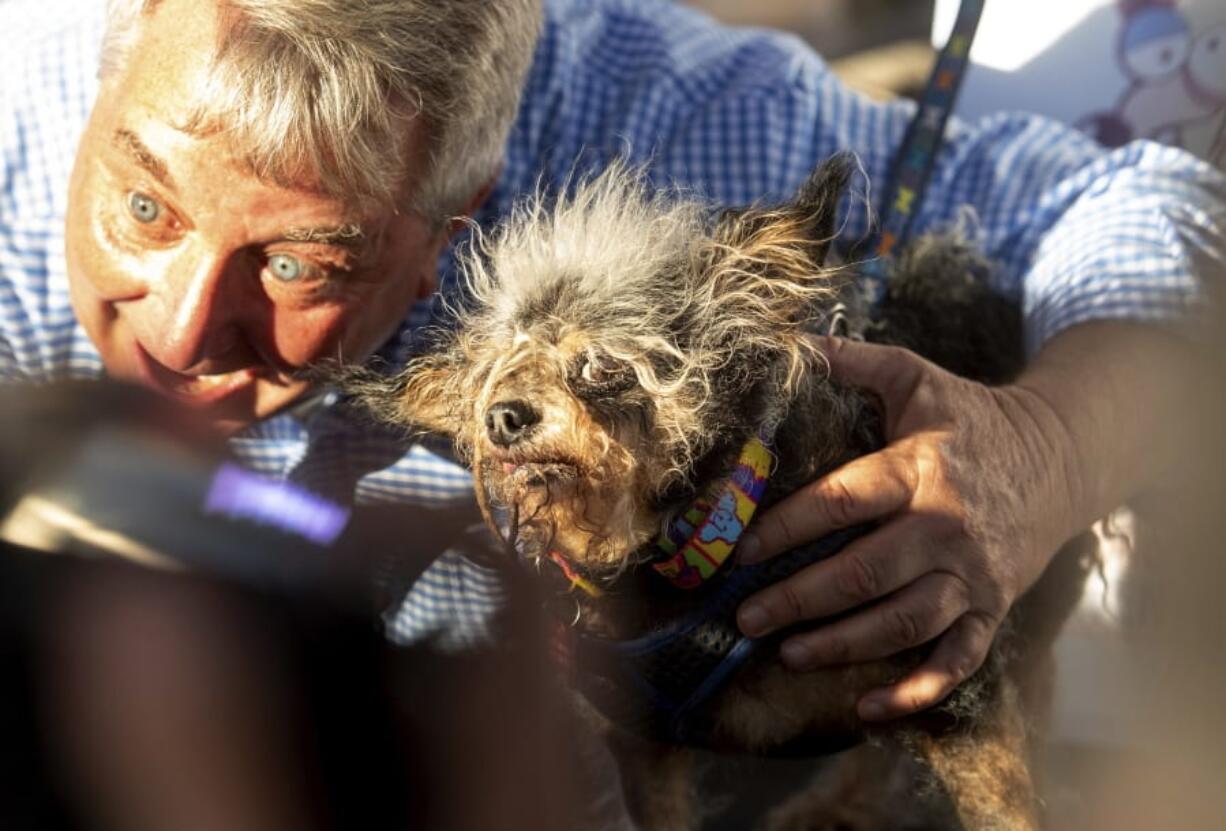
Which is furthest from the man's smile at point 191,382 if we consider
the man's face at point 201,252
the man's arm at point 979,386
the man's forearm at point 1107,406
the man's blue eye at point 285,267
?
the man's forearm at point 1107,406

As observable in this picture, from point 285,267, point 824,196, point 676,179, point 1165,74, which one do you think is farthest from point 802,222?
point 1165,74

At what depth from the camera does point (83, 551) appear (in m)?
2.01

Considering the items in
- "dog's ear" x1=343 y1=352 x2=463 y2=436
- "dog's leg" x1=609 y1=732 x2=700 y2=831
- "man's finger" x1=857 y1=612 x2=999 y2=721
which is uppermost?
"dog's ear" x1=343 y1=352 x2=463 y2=436

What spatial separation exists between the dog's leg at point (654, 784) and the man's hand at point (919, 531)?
1.55ft

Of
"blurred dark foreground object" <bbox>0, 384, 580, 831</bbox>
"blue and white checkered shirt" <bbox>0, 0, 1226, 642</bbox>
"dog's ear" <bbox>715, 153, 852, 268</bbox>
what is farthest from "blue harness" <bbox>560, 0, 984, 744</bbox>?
"blue and white checkered shirt" <bbox>0, 0, 1226, 642</bbox>

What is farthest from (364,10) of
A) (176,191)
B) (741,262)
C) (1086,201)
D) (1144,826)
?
(1144,826)

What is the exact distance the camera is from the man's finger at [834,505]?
163cm

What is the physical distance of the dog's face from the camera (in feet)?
4.92

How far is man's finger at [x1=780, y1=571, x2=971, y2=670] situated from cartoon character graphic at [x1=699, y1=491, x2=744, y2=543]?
219 millimetres

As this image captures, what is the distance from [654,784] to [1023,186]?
152cm

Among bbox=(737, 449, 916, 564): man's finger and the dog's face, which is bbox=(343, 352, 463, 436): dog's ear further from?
bbox=(737, 449, 916, 564): man's finger

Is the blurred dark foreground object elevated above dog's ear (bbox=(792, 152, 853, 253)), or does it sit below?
below

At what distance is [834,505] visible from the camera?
5.44ft

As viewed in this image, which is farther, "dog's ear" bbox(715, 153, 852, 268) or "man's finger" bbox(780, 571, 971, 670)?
"man's finger" bbox(780, 571, 971, 670)
